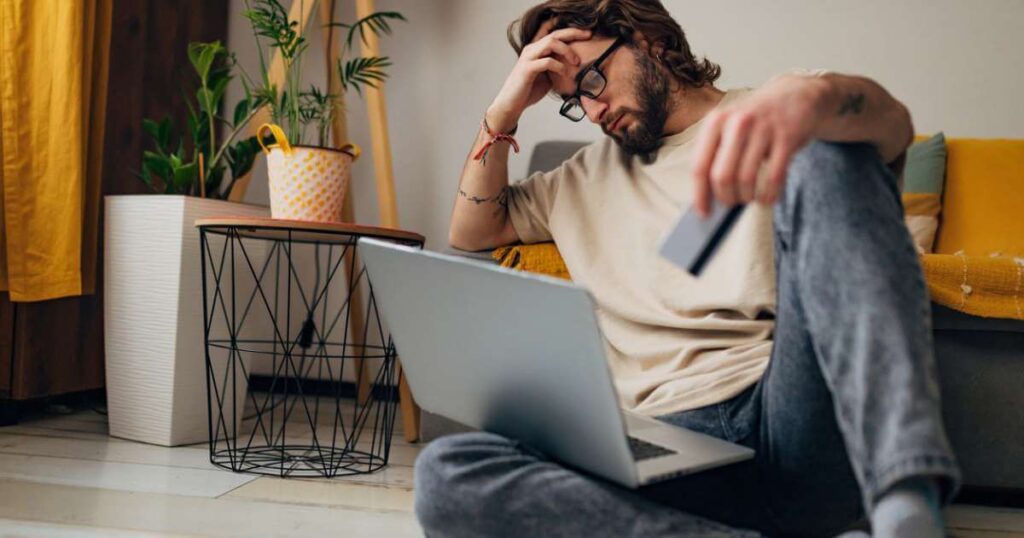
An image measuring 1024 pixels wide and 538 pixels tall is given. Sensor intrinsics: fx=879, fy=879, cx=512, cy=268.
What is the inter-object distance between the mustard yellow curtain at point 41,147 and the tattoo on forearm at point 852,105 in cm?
167

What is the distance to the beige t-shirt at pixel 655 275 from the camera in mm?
970

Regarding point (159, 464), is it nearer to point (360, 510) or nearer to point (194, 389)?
point (194, 389)

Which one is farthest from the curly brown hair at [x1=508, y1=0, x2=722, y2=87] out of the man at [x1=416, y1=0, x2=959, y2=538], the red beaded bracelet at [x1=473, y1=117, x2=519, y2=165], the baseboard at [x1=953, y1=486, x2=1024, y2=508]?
the baseboard at [x1=953, y1=486, x2=1024, y2=508]

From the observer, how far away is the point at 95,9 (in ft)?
6.66

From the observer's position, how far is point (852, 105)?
2.31 feet

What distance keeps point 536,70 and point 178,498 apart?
32.5 inches

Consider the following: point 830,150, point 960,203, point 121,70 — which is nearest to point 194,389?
point 121,70

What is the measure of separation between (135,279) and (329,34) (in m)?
0.85

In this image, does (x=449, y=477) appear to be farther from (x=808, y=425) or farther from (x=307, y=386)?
(x=307, y=386)

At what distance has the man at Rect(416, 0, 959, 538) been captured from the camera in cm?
60

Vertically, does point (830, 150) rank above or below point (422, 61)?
below

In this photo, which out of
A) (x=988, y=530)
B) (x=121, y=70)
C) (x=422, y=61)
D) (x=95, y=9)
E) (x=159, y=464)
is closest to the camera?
(x=988, y=530)

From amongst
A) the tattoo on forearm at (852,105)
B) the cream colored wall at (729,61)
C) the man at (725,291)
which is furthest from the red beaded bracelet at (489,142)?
the cream colored wall at (729,61)

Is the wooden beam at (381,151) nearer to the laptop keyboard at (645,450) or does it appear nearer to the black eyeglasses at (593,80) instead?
the black eyeglasses at (593,80)
